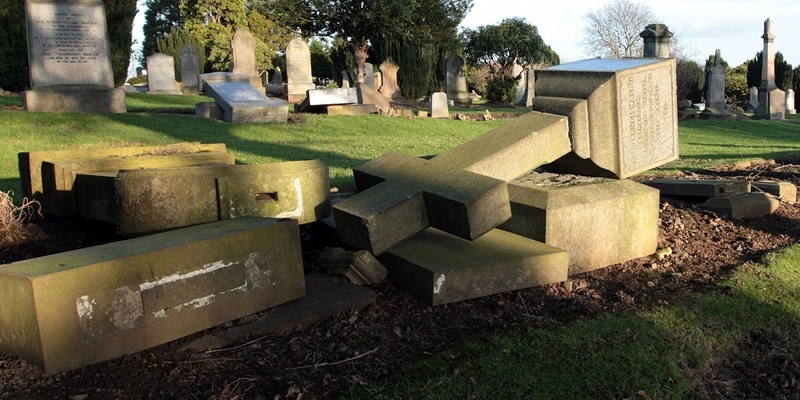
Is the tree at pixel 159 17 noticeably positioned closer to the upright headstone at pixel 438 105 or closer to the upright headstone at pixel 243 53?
the upright headstone at pixel 243 53

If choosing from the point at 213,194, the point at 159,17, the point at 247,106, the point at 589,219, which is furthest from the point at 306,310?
the point at 159,17

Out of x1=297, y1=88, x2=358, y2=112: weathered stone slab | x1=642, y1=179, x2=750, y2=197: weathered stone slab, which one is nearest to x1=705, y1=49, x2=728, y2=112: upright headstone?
x1=297, y1=88, x2=358, y2=112: weathered stone slab

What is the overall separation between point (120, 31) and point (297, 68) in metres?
6.39

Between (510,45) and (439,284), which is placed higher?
(510,45)

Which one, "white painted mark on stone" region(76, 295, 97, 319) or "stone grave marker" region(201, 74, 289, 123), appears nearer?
"white painted mark on stone" region(76, 295, 97, 319)

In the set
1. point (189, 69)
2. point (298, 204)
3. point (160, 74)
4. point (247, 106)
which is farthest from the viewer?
point (189, 69)

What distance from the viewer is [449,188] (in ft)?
12.7

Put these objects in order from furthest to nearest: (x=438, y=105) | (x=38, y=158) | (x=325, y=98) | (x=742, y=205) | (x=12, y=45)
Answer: (x=12, y=45), (x=438, y=105), (x=325, y=98), (x=742, y=205), (x=38, y=158)

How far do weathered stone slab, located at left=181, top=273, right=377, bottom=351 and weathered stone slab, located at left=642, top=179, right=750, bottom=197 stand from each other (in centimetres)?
414

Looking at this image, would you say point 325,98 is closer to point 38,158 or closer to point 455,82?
point 38,158

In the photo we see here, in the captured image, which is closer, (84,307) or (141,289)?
(84,307)

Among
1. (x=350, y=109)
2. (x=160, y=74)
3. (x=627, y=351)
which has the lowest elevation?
(x=627, y=351)

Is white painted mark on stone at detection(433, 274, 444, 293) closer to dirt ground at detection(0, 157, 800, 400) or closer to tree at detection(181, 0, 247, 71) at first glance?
dirt ground at detection(0, 157, 800, 400)

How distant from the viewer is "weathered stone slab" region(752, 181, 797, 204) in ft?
22.7
